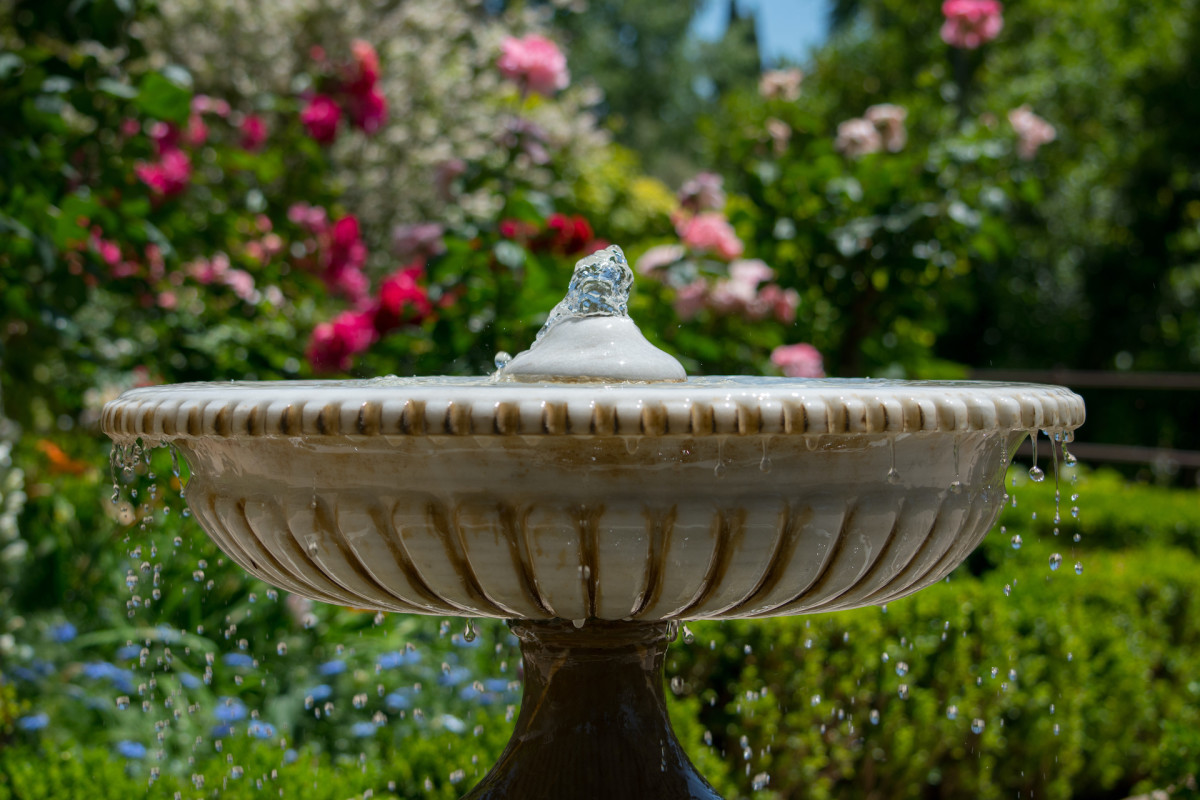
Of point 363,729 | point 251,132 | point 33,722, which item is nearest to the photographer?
point 33,722

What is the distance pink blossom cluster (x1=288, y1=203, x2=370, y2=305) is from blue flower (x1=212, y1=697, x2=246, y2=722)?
6.54 ft

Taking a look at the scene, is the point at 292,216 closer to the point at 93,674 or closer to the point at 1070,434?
the point at 93,674

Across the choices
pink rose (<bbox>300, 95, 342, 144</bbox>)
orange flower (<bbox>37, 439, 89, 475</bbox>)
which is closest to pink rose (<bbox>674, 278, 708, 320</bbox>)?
pink rose (<bbox>300, 95, 342, 144</bbox>)

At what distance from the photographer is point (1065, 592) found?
4.16 metres

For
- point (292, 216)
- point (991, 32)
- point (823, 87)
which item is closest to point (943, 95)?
point (991, 32)

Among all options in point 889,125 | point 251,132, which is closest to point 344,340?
point 251,132

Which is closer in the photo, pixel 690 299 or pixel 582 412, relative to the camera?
pixel 582 412

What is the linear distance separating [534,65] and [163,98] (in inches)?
55.8

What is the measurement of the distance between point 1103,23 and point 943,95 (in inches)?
504

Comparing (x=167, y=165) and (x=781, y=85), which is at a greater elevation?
(x=781, y=85)

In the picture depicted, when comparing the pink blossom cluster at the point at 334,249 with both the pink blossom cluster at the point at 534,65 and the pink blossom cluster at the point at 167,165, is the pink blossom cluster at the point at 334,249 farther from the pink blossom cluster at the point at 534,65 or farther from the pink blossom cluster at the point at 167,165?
the pink blossom cluster at the point at 534,65

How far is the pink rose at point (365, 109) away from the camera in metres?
4.73

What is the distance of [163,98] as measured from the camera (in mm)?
3287

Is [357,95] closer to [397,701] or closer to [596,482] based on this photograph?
[397,701]
